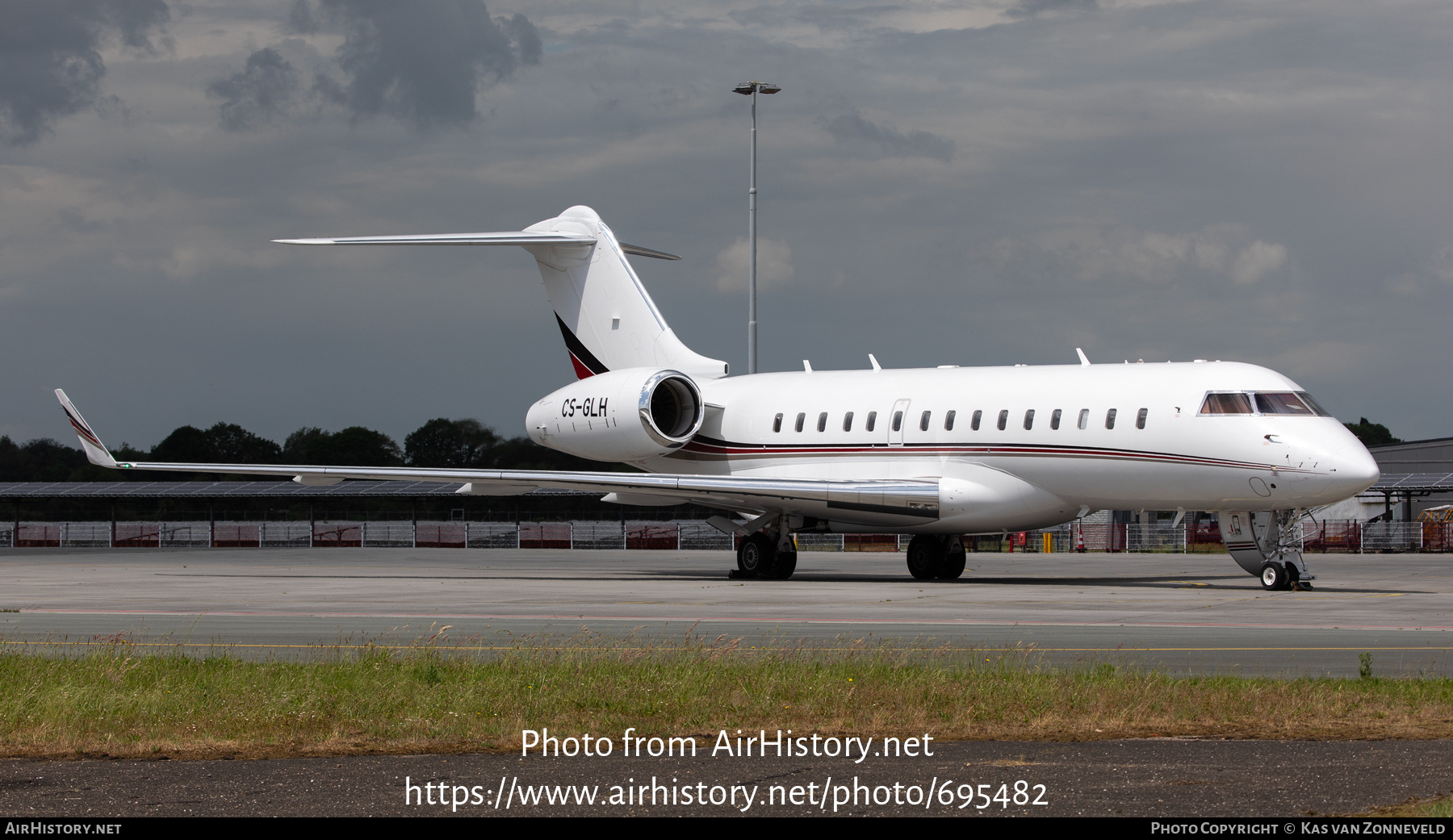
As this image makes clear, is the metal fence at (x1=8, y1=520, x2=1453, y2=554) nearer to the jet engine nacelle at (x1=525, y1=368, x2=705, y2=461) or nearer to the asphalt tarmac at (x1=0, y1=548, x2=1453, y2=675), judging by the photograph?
the asphalt tarmac at (x1=0, y1=548, x2=1453, y2=675)

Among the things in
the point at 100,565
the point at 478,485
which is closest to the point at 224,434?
the point at 100,565

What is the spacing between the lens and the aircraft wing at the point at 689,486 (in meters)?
28.4

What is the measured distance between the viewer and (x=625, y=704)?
33.5 ft

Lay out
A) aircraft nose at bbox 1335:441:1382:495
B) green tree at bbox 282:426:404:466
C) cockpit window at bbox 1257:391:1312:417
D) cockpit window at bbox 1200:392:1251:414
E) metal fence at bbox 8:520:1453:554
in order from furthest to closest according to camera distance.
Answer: green tree at bbox 282:426:404:466, metal fence at bbox 8:520:1453:554, cockpit window at bbox 1200:392:1251:414, cockpit window at bbox 1257:391:1312:417, aircraft nose at bbox 1335:441:1382:495

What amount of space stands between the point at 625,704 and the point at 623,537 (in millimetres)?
46592

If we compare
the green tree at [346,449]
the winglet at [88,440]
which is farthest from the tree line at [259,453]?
the winglet at [88,440]

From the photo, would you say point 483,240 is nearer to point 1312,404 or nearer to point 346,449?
point 1312,404

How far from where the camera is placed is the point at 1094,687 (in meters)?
10.5

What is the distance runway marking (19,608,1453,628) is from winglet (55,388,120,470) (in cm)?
1003

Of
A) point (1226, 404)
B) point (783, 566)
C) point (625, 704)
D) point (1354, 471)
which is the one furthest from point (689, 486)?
point (625, 704)

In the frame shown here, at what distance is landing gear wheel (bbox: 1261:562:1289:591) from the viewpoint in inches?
968

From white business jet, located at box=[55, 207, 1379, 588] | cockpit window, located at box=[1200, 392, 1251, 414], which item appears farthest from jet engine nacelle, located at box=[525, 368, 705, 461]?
cockpit window, located at box=[1200, 392, 1251, 414]
